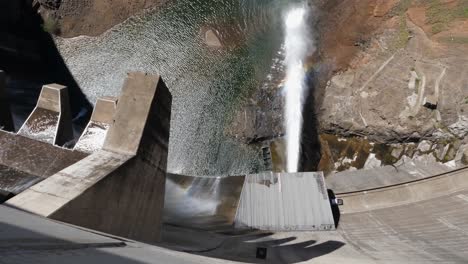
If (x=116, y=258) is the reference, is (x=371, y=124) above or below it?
above

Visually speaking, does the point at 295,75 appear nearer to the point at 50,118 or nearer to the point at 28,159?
the point at 50,118

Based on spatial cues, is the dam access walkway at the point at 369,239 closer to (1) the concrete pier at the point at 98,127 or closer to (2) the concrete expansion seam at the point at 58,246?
(1) the concrete pier at the point at 98,127

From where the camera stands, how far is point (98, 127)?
2036cm

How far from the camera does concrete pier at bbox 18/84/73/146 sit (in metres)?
21.2

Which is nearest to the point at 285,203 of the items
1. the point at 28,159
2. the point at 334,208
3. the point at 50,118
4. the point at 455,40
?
the point at 334,208

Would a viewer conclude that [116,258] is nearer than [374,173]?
Yes

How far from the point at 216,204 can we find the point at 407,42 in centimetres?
1656

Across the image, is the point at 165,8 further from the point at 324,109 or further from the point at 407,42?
the point at 407,42

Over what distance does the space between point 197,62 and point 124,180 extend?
1860 centimetres

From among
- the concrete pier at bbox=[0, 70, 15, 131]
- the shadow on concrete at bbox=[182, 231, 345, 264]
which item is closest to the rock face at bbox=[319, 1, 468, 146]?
the shadow on concrete at bbox=[182, 231, 345, 264]

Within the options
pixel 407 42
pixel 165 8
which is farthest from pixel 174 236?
pixel 165 8

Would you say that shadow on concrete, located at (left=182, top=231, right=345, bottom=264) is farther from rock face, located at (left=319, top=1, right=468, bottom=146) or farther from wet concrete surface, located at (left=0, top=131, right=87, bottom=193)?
rock face, located at (left=319, top=1, right=468, bottom=146)

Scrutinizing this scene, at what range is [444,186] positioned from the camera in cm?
2295

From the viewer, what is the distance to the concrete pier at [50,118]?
21203 millimetres
